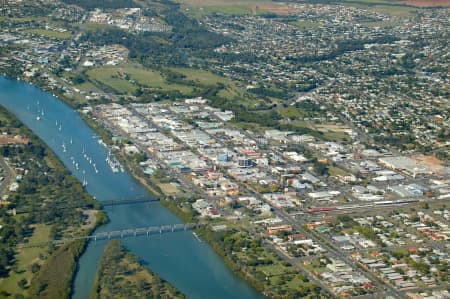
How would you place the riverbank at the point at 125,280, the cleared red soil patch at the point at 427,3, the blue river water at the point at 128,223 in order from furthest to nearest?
the cleared red soil patch at the point at 427,3, the blue river water at the point at 128,223, the riverbank at the point at 125,280

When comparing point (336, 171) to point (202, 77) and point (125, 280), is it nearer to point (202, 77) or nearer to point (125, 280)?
point (125, 280)

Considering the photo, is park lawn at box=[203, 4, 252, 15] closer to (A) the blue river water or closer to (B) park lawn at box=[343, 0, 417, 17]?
(B) park lawn at box=[343, 0, 417, 17]

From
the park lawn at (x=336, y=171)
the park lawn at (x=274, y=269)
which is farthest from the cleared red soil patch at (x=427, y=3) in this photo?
the park lawn at (x=274, y=269)

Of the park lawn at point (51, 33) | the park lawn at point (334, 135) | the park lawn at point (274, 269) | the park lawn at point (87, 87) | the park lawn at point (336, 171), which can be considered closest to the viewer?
the park lawn at point (274, 269)

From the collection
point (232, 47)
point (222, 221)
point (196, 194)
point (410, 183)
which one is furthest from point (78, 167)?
point (232, 47)

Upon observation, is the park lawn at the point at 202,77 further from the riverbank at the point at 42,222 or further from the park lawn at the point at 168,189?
the park lawn at the point at 168,189

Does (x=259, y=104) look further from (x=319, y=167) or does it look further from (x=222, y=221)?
(x=222, y=221)
